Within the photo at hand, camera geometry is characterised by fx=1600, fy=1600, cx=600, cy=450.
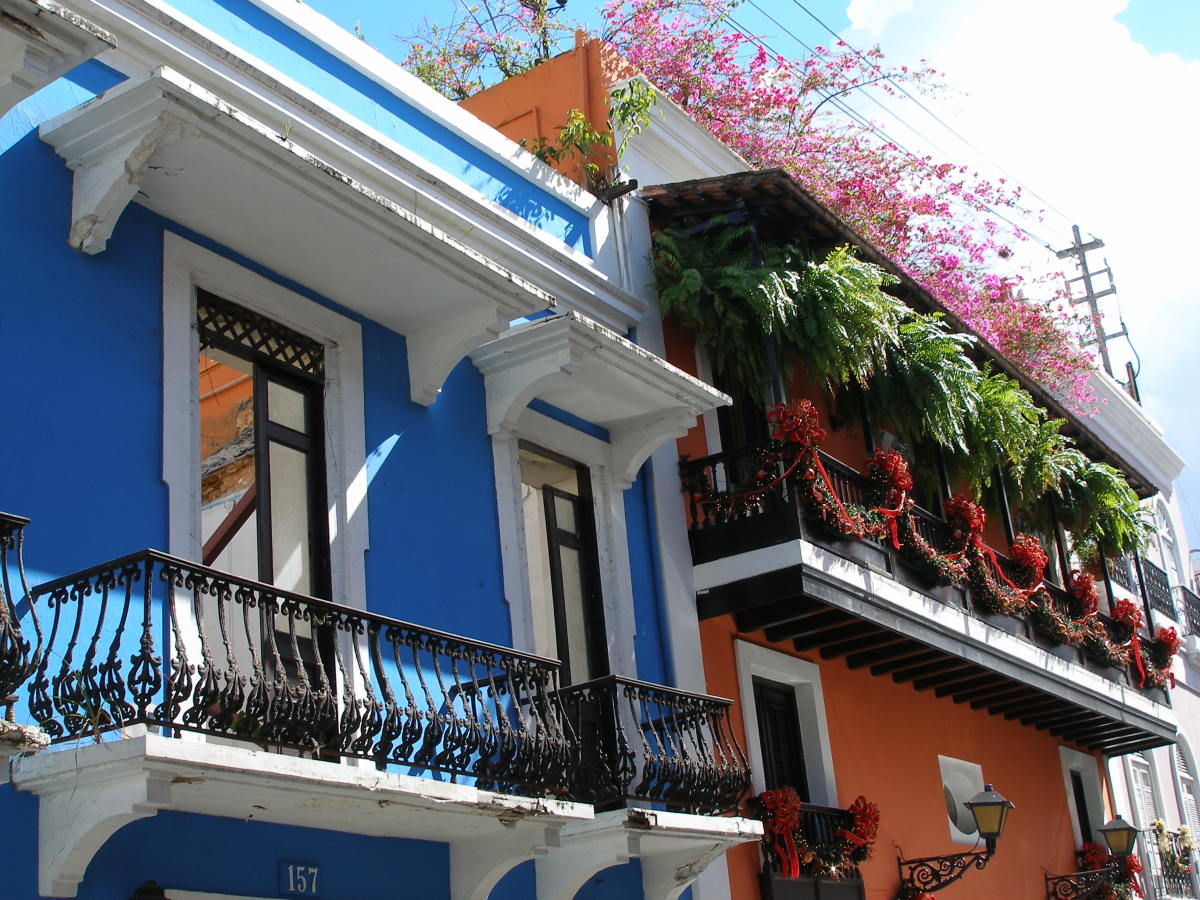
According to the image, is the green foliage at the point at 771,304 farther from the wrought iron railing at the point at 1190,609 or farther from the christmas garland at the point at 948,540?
the wrought iron railing at the point at 1190,609

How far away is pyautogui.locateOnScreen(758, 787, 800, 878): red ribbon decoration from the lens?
36.2 ft

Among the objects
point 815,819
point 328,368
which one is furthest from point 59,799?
point 815,819

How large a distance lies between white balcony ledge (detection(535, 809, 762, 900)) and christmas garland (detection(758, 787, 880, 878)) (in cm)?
107

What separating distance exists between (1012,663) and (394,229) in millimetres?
7528

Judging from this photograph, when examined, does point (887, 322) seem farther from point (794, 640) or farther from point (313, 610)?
point (313, 610)

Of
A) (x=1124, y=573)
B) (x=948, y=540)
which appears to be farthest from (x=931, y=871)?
Result: (x=1124, y=573)

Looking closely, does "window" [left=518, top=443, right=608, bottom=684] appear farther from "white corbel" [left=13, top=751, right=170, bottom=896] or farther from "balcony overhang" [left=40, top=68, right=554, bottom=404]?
"white corbel" [left=13, top=751, right=170, bottom=896]

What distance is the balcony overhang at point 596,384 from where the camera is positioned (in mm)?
10117

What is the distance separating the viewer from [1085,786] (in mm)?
17391

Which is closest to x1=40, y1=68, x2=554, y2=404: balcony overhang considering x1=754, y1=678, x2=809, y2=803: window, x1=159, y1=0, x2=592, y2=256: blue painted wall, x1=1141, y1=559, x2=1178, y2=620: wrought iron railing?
x1=159, y1=0, x2=592, y2=256: blue painted wall

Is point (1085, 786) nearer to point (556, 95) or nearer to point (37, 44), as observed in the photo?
point (556, 95)

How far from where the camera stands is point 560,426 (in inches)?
436

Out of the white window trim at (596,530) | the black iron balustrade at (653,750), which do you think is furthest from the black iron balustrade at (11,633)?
the white window trim at (596,530)

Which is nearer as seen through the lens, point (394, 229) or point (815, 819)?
point (394, 229)
